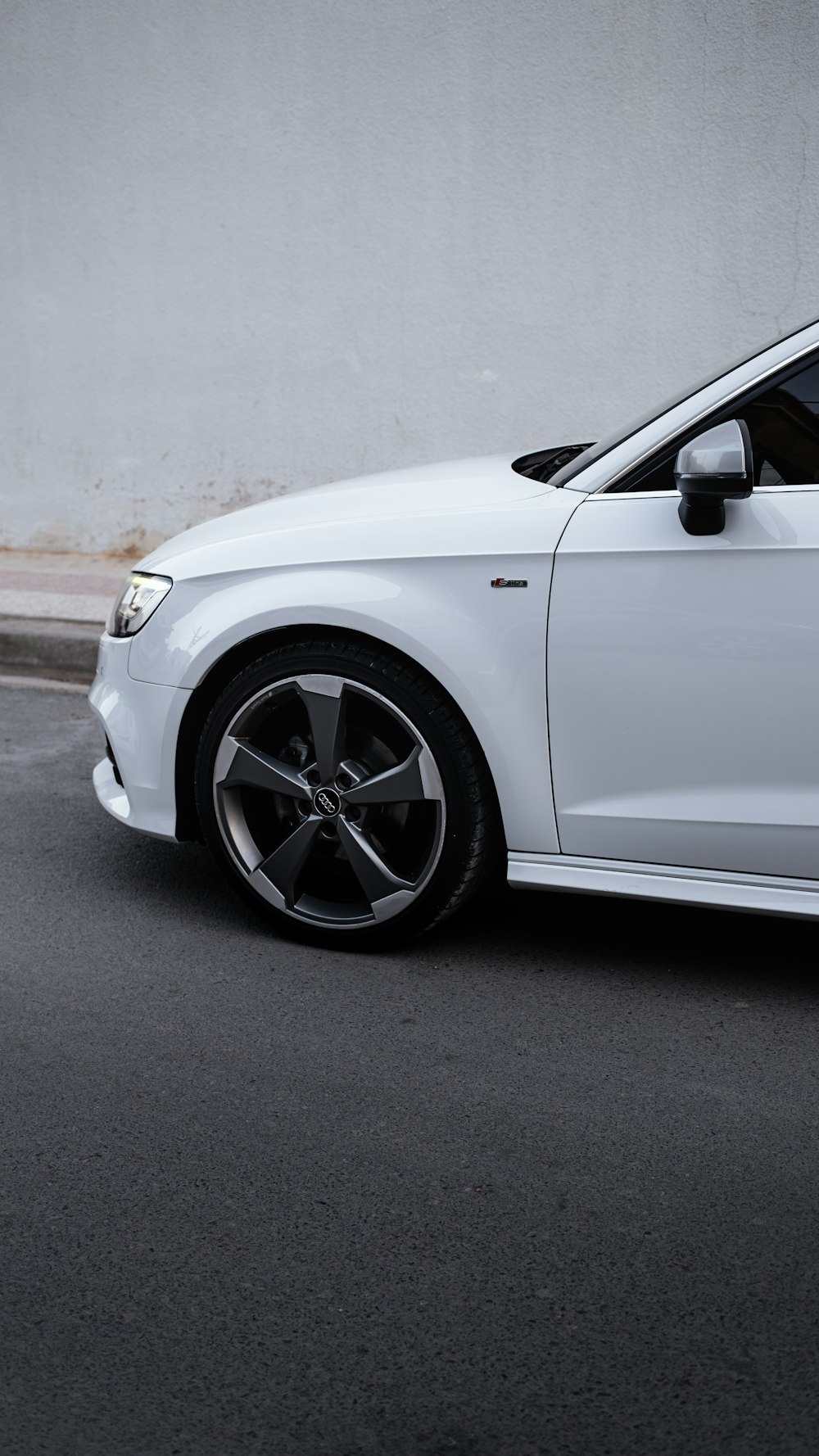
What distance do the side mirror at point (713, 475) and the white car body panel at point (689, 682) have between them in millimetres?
46

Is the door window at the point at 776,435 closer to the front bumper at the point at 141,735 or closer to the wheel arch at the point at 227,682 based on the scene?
the wheel arch at the point at 227,682

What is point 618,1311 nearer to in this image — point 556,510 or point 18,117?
point 556,510

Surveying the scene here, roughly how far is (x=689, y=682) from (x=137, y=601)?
1.53m

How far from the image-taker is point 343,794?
3.41 metres

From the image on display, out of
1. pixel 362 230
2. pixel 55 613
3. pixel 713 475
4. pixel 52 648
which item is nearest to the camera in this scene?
pixel 713 475

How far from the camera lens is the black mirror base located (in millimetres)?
2945

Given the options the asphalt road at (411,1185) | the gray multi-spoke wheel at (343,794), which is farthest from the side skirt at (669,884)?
the asphalt road at (411,1185)

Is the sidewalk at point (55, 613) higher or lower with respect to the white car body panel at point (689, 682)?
lower

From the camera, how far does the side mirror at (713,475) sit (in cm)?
285

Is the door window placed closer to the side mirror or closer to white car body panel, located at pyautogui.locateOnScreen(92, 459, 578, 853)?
the side mirror

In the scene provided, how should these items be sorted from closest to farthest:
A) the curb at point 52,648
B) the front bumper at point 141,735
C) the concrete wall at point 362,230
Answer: the front bumper at point 141,735
the curb at point 52,648
the concrete wall at point 362,230

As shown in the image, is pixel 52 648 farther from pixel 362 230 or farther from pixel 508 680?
pixel 508 680

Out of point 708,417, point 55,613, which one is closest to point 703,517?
point 708,417

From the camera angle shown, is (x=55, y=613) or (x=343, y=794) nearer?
(x=343, y=794)
